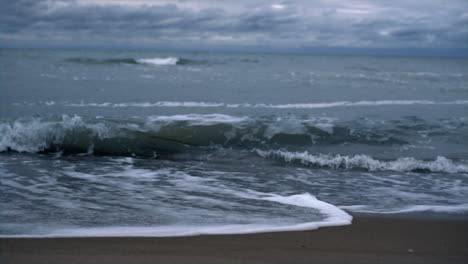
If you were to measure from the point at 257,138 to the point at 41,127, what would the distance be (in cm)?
473

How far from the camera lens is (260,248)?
3.90 meters

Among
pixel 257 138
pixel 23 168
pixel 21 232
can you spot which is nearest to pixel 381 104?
pixel 257 138

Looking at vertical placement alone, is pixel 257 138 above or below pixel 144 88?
below

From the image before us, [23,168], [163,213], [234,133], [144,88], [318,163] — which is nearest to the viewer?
[163,213]

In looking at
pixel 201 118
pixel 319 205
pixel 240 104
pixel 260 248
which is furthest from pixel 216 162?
pixel 240 104

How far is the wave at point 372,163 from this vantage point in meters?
7.83

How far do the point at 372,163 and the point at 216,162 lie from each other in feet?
9.38

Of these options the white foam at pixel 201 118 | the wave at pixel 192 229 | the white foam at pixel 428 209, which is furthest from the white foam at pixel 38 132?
the white foam at pixel 428 209

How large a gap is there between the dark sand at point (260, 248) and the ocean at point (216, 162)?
224mm

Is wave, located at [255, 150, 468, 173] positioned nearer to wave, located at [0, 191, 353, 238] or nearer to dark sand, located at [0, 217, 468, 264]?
wave, located at [0, 191, 353, 238]

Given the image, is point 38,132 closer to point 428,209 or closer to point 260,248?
point 260,248

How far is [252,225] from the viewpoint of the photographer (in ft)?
14.9

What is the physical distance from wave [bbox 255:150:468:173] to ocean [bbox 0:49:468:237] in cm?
2

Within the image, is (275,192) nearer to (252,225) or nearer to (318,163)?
(252,225)
